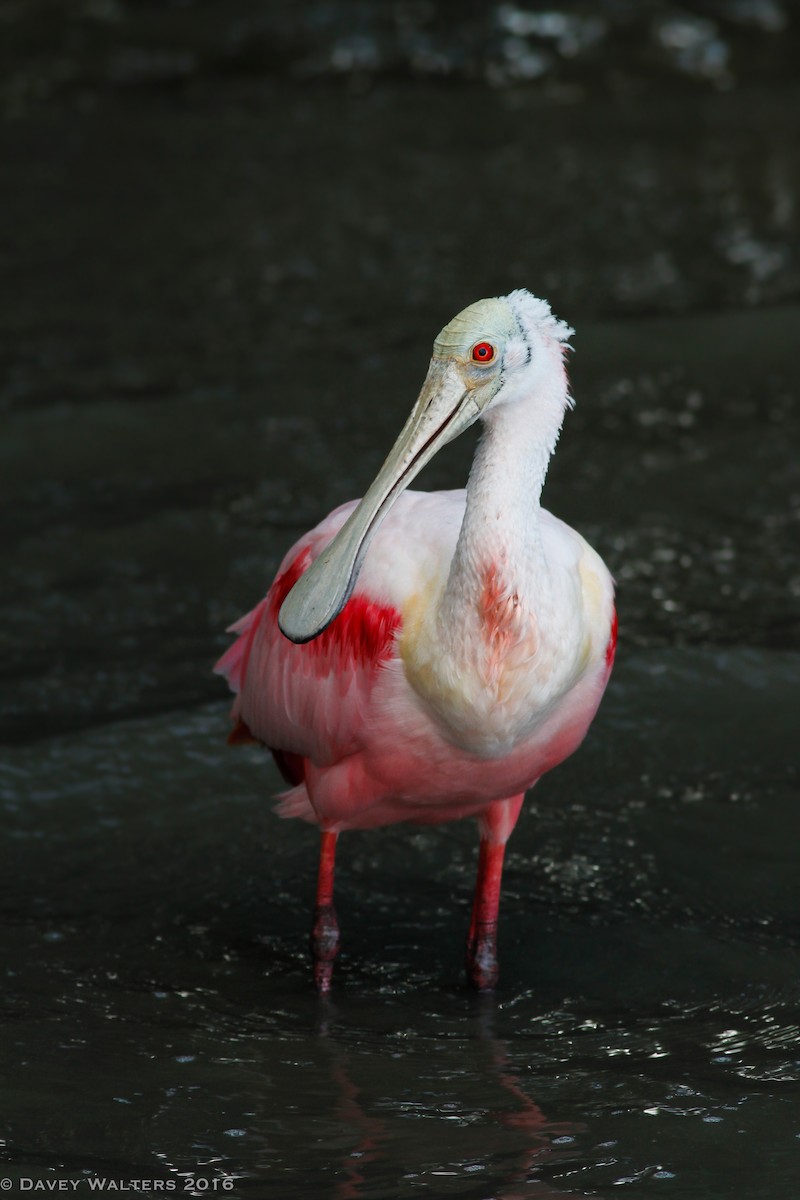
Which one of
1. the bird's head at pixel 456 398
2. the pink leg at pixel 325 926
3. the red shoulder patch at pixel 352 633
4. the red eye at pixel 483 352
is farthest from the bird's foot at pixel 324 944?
the red eye at pixel 483 352

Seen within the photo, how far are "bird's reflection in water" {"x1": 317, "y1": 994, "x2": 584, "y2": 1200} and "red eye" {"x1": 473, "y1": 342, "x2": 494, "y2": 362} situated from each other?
5.05 feet

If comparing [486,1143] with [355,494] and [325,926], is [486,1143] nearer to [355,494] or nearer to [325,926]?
[325,926]

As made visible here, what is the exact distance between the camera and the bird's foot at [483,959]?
4738 mm

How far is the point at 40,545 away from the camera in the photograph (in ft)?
24.4

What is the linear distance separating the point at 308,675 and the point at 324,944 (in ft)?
2.18

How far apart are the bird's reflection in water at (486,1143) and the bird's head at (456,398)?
3.26 ft

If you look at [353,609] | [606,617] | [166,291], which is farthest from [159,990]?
[166,291]

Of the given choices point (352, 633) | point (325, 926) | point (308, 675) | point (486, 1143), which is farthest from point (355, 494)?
point (486, 1143)

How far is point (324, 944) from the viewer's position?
4.77 meters

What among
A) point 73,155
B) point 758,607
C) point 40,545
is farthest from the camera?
point 73,155

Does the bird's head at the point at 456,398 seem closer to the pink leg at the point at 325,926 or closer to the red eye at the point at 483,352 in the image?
the red eye at the point at 483,352

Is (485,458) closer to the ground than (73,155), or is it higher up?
closer to the ground

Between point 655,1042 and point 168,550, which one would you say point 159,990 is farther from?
point 168,550

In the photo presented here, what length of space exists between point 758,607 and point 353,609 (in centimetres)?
290
